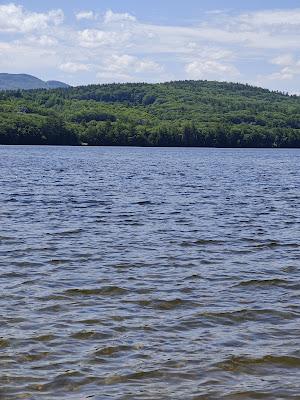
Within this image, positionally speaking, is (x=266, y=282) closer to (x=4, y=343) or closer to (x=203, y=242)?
(x=203, y=242)

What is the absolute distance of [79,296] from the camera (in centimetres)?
1579

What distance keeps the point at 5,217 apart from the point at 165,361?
65.7ft

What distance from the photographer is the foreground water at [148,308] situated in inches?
423

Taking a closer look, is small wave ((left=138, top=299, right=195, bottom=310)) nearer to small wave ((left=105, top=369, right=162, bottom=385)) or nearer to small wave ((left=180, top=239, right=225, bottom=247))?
small wave ((left=105, top=369, right=162, bottom=385))

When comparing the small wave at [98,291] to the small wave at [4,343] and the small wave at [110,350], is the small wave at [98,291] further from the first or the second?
the small wave at [110,350]

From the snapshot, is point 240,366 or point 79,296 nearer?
point 240,366

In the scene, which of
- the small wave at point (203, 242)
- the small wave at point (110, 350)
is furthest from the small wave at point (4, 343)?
the small wave at point (203, 242)

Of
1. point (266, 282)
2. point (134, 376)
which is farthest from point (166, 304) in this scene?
point (134, 376)

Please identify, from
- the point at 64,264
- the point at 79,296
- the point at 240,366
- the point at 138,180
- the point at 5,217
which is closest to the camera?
the point at 240,366

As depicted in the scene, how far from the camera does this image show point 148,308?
591 inches

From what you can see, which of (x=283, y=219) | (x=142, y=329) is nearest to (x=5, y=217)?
(x=283, y=219)

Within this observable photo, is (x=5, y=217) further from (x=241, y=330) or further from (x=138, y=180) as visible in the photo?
(x=138, y=180)

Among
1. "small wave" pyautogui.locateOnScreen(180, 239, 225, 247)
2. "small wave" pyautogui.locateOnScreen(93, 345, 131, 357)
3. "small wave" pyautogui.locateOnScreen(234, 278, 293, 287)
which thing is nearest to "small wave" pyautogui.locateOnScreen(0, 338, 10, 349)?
"small wave" pyautogui.locateOnScreen(93, 345, 131, 357)

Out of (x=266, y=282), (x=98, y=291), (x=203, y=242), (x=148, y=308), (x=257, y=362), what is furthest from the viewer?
(x=203, y=242)
